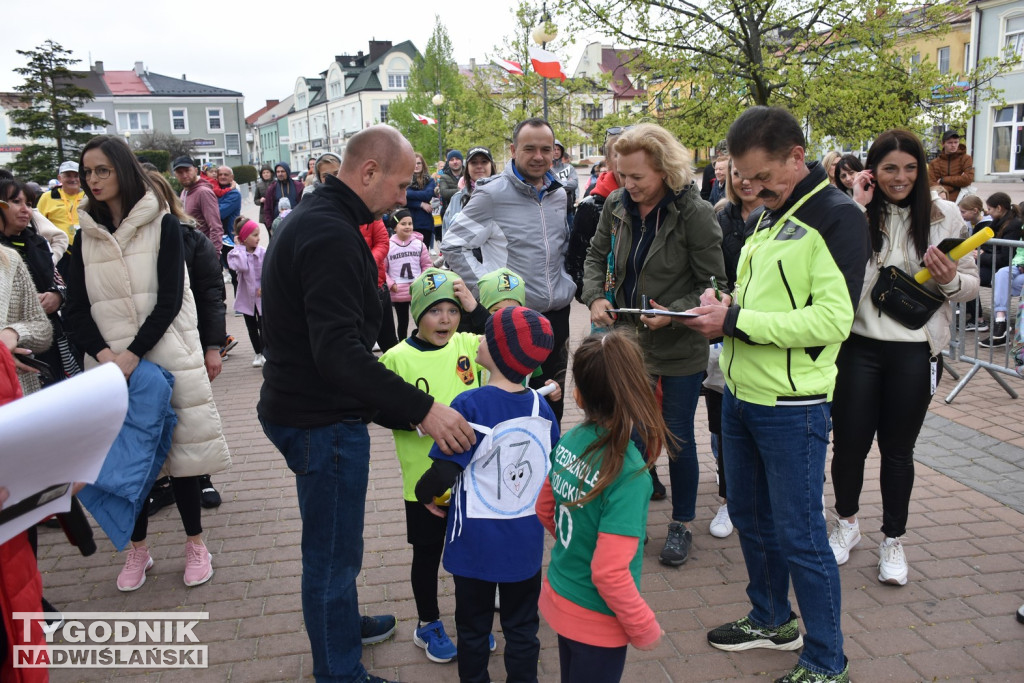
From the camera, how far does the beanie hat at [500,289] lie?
372 cm

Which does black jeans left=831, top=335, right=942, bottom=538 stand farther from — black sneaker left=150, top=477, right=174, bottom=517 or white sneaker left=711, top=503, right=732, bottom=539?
black sneaker left=150, top=477, right=174, bottom=517

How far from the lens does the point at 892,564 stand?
3703 millimetres

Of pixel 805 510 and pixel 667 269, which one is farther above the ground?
pixel 667 269

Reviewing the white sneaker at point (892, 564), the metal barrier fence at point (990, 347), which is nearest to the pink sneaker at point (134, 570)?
the white sneaker at point (892, 564)

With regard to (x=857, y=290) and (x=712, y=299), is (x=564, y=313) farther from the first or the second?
(x=857, y=290)

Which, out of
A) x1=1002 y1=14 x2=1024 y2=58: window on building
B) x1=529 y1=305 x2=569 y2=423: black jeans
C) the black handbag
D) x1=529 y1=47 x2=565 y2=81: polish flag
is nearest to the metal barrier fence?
the black handbag

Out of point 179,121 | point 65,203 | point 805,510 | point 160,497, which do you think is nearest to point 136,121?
point 179,121

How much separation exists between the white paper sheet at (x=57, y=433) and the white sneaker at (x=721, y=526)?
3306mm

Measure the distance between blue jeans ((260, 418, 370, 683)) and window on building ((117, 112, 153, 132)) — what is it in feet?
262

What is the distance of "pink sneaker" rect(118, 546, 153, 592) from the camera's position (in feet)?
12.7

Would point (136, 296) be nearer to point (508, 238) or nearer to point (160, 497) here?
point (160, 497)

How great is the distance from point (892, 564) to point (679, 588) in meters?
1.05

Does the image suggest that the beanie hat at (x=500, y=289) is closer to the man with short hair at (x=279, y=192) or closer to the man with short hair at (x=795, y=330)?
→ the man with short hair at (x=795, y=330)

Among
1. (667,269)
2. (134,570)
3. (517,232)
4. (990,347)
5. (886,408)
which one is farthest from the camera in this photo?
(990,347)
